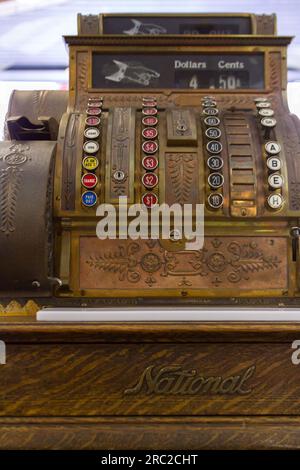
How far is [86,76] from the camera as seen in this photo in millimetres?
2105

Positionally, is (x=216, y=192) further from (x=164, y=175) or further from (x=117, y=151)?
(x=117, y=151)

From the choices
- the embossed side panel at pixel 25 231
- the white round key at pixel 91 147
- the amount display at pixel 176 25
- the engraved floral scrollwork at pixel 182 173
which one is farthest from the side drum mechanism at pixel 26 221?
the amount display at pixel 176 25

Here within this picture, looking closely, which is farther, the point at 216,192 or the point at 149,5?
the point at 149,5

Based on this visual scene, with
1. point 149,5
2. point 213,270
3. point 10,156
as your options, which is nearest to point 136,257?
point 213,270

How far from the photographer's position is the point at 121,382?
144 centimetres

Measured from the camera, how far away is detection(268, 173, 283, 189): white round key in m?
1.81

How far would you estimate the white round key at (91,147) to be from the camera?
1.87m

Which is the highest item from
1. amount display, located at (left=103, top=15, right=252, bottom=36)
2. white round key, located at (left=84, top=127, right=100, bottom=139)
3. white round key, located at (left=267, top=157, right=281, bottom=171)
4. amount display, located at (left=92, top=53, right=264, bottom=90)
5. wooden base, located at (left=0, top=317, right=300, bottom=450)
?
amount display, located at (left=103, top=15, right=252, bottom=36)

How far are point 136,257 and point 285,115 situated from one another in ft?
2.67

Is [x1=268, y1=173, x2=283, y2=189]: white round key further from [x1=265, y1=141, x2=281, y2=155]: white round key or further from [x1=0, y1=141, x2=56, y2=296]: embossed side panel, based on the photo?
[x1=0, y1=141, x2=56, y2=296]: embossed side panel

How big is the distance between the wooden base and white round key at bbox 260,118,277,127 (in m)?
0.79

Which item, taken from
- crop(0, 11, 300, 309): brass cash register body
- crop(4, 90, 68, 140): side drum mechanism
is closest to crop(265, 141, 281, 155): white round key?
crop(0, 11, 300, 309): brass cash register body

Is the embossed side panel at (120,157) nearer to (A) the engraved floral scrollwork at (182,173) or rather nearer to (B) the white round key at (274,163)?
(A) the engraved floral scrollwork at (182,173)

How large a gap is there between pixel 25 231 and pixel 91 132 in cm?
45
